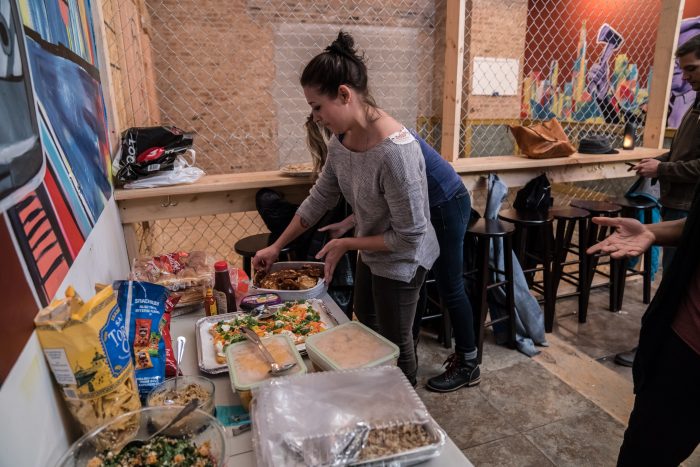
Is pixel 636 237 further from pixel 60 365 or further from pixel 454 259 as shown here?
pixel 60 365

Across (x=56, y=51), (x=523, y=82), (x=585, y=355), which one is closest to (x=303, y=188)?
(x=56, y=51)

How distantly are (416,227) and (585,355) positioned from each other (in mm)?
1988

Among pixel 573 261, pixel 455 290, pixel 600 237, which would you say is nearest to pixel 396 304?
pixel 455 290

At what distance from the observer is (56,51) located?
3.78 ft

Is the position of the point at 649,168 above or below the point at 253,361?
above

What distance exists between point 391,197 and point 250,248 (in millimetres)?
1244

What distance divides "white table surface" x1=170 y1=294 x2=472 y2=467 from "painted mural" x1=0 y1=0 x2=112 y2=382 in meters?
0.39

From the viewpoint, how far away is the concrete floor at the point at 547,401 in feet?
6.61

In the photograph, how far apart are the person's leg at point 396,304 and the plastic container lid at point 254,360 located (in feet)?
2.14

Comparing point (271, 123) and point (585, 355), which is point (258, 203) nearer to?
point (585, 355)

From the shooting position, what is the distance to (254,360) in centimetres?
107

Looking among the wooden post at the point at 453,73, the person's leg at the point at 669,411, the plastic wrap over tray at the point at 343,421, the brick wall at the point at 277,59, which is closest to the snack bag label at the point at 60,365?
the plastic wrap over tray at the point at 343,421

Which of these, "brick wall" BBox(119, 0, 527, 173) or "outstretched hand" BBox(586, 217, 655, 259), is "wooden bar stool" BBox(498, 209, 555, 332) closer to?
"outstretched hand" BBox(586, 217, 655, 259)

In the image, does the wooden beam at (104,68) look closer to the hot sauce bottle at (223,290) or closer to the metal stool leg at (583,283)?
the hot sauce bottle at (223,290)
